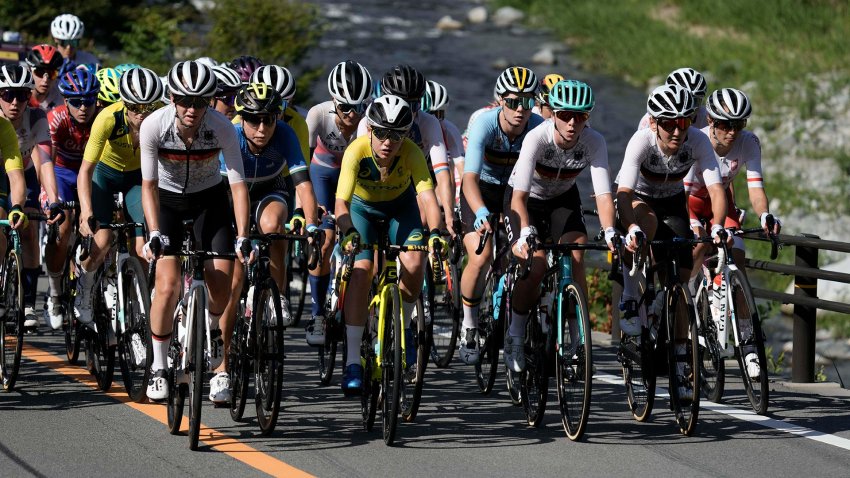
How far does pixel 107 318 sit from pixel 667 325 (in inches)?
149

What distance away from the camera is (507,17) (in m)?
46.0

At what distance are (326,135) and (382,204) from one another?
2211 mm

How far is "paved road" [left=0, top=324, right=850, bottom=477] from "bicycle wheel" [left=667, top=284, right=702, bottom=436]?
0.15m

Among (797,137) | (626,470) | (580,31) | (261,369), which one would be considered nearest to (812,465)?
(626,470)

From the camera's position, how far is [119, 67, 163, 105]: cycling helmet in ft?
30.8

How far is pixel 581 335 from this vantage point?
28.3ft

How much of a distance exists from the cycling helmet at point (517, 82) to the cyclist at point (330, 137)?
982 millimetres

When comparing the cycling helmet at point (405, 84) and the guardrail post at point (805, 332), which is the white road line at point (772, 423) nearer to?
the guardrail post at point (805, 332)

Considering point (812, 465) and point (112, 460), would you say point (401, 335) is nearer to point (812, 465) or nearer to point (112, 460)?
point (112, 460)

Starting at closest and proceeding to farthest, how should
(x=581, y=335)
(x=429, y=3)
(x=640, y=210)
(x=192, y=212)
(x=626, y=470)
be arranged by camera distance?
(x=626, y=470) → (x=581, y=335) → (x=192, y=212) → (x=640, y=210) → (x=429, y=3)

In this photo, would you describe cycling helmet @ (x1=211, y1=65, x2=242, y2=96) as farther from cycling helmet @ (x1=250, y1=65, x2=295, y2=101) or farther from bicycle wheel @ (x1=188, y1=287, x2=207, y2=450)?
bicycle wheel @ (x1=188, y1=287, x2=207, y2=450)

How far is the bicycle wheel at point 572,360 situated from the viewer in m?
8.63

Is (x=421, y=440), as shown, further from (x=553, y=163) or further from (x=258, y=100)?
(x=258, y=100)

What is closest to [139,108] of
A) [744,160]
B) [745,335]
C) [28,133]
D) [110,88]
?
[110,88]
